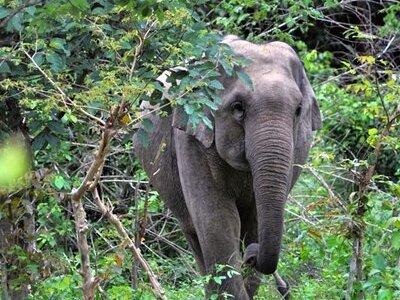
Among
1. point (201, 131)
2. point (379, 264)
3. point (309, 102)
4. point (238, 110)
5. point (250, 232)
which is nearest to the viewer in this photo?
point (379, 264)

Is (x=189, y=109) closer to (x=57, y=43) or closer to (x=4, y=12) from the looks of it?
(x=57, y=43)

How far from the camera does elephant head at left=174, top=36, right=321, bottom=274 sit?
6.99m

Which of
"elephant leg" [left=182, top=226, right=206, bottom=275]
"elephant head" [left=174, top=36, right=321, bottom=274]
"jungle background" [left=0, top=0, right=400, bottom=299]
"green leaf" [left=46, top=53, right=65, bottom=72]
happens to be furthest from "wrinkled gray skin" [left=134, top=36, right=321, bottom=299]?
"green leaf" [left=46, top=53, right=65, bottom=72]

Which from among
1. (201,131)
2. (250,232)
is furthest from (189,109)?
(250,232)

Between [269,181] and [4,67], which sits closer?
[4,67]

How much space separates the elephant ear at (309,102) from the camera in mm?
7844

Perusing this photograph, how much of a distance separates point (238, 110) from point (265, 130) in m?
0.30

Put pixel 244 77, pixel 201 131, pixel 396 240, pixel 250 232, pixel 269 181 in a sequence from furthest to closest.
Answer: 1. pixel 250 232
2. pixel 201 131
3. pixel 269 181
4. pixel 244 77
5. pixel 396 240

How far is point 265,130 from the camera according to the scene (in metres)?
7.13

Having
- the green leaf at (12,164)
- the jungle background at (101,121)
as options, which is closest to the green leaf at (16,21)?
the jungle background at (101,121)

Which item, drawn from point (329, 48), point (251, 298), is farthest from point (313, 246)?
point (329, 48)

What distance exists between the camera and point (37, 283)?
6523 millimetres

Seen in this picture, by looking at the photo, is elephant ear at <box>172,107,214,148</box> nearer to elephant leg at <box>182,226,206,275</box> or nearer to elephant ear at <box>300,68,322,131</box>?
elephant ear at <box>300,68,322,131</box>

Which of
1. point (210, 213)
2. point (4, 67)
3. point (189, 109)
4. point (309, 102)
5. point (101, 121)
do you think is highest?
point (4, 67)
